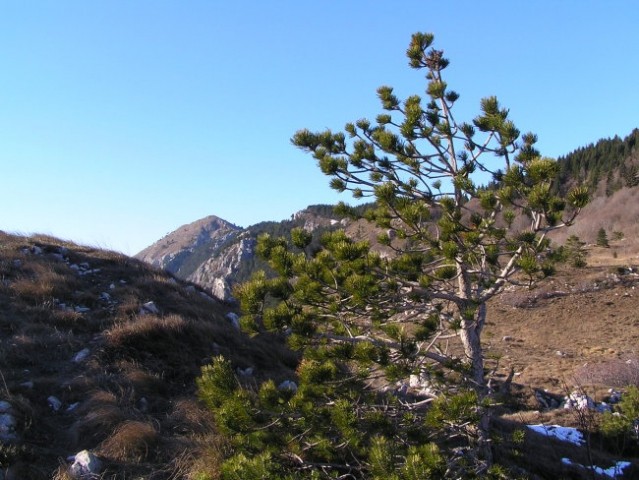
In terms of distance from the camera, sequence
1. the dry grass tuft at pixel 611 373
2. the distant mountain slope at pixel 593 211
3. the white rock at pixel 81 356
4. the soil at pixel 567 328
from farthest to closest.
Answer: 1. the distant mountain slope at pixel 593 211
2. the soil at pixel 567 328
3. the dry grass tuft at pixel 611 373
4. the white rock at pixel 81 356

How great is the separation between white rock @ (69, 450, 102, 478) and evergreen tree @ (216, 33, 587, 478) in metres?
1.64

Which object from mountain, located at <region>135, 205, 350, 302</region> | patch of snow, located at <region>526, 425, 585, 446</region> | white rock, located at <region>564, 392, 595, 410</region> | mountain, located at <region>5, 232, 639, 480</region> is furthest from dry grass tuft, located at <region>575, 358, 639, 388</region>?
mountain, located at <region>135, 205, 350, 302</region>

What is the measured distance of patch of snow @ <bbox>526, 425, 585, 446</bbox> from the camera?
25.8 ft

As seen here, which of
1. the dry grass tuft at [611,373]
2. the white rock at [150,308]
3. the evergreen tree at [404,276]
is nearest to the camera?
the evergreen tree at [404,276]

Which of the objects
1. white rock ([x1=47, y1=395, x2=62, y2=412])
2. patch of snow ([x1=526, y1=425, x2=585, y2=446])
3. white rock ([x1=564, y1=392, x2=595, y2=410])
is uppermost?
white rock ([x1=564, y1=392, x2=595, y2=410])

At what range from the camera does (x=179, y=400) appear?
18.4ft

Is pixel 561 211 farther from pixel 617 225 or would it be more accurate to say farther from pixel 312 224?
pixel 312 224

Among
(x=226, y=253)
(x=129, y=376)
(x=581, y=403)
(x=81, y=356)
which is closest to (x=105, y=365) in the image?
(x=81, y=356)

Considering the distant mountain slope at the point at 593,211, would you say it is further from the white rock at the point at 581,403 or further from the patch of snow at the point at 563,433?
the patch of snow at the point at 563,433

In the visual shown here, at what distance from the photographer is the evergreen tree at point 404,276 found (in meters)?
3.73

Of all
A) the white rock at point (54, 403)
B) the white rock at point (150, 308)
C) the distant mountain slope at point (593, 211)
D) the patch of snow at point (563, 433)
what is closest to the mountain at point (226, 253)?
the distant mountain slope at point (593, 211)

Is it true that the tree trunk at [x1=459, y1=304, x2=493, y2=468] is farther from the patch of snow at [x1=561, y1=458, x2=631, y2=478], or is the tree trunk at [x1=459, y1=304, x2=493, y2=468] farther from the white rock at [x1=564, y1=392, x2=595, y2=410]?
the patch of snow at [x1=561, y1=458, x2=631, y2=478]

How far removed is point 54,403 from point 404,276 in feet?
12.7

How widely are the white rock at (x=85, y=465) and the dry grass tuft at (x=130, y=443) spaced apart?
0.20 metres
